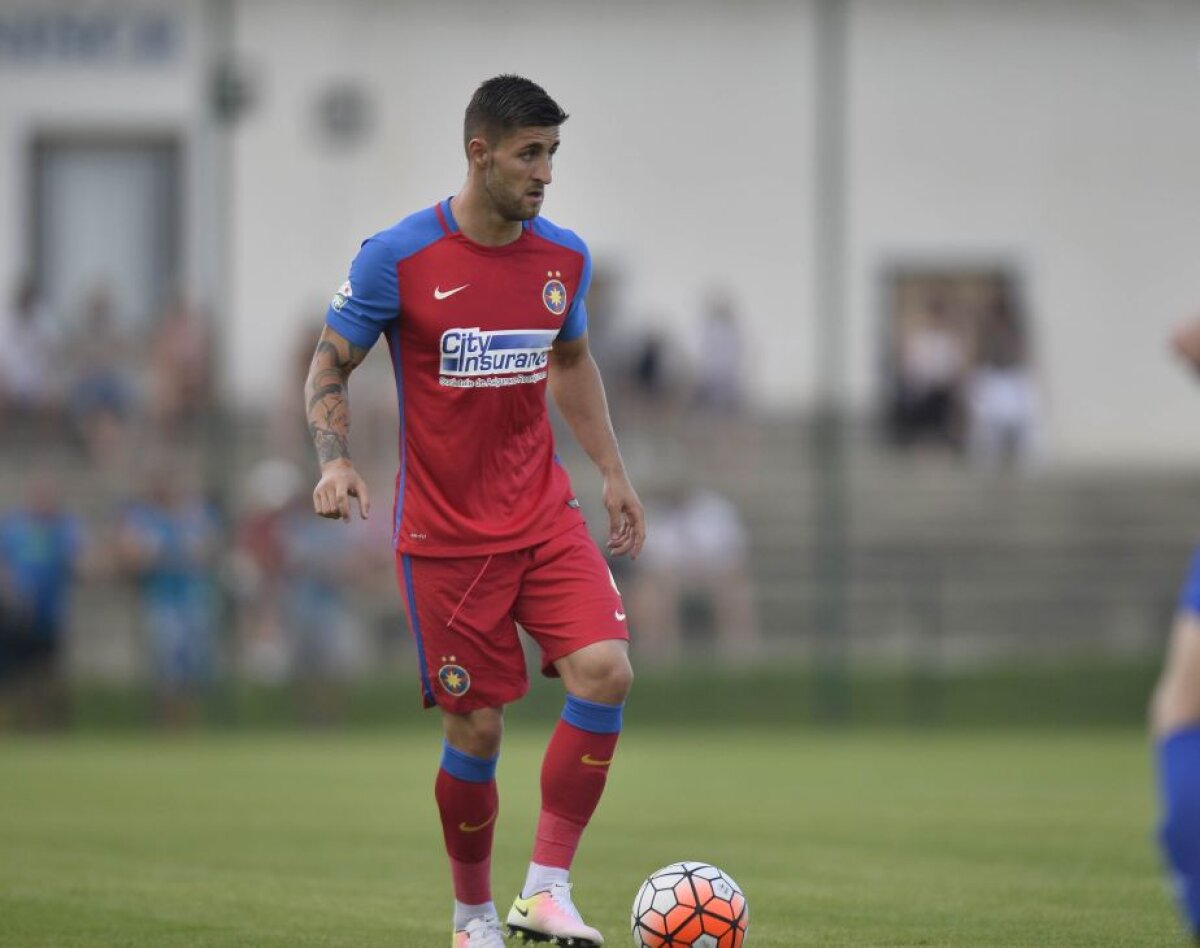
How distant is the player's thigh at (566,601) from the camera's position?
23.3 ft

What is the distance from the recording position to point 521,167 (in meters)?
6.98

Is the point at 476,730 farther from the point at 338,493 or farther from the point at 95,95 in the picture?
the point at 95,95

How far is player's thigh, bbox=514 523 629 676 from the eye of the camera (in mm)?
7109

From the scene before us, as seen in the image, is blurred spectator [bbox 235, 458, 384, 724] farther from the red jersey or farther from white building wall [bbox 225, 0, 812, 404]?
the red jersey

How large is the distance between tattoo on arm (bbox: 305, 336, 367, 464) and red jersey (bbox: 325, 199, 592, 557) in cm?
6

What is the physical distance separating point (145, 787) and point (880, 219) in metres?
16.7

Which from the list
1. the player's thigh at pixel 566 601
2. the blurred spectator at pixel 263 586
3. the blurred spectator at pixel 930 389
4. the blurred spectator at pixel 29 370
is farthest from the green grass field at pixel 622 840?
the blurred spectator at pixel 930 389

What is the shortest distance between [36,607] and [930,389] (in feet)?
33.4

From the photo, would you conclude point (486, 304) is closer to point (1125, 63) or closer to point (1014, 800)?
point (1014, 800)

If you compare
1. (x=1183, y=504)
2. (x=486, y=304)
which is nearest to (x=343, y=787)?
(x=486, y=304)

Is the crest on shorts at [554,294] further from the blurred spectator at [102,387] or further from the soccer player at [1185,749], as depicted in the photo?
the blurred spectator at [102,387]

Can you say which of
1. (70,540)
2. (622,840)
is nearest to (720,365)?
(70,540)

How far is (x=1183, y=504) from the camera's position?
85.4 ft

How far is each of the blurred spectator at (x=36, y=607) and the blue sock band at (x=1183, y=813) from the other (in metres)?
16.4
